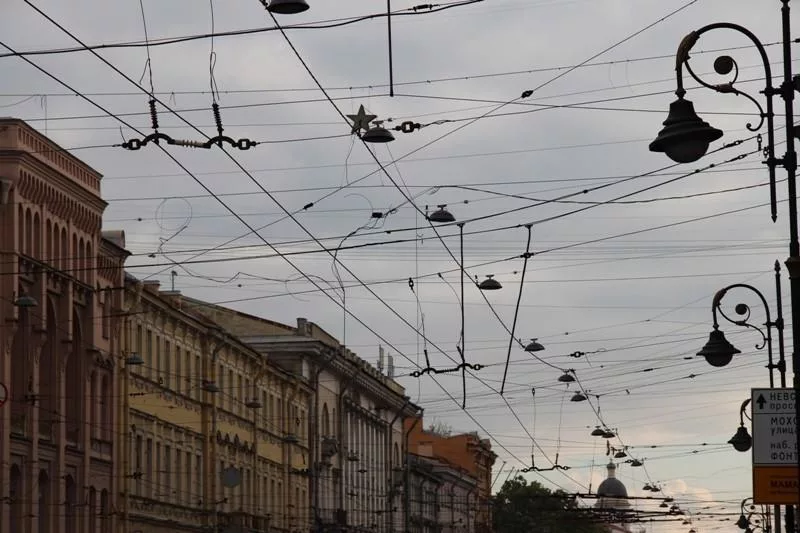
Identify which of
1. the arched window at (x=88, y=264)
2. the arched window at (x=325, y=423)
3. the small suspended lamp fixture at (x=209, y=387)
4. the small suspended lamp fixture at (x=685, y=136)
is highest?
the arched window at (x=88, y=264)

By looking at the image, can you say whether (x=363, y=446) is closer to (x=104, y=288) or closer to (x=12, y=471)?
(x=104, y=288)

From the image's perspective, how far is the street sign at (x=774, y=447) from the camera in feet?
68.8

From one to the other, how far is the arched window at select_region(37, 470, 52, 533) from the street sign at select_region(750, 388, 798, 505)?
29.8 m

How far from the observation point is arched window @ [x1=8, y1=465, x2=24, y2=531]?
45812 mm

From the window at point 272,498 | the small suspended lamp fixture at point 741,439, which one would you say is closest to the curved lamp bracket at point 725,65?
the small suspended lamp fixture at point 741,439

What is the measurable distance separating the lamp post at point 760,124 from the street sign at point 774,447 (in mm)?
1589

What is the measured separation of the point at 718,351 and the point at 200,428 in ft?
132

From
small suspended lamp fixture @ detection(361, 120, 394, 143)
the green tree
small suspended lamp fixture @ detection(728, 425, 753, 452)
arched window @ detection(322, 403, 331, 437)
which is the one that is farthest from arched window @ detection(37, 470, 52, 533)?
the green tree

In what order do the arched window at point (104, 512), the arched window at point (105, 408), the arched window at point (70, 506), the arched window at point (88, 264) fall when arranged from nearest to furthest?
the arched window at point (70, 506) < the arched window at point (88, 264) < the arched window at point (104, 512) < the arched window at point (105, 408)

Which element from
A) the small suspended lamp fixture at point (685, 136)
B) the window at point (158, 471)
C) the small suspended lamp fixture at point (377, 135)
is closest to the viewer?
the small suspended lamp fixture at point (685, 136)

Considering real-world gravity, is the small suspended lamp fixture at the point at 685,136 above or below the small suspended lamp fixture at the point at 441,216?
below

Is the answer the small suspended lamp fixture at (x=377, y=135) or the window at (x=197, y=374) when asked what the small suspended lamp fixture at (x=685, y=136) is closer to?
the small suspended lamp fixture at (x=377, y=135)

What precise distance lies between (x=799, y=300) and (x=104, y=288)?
36679 mm

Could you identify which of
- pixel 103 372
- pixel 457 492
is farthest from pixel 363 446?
pixel 103 372
